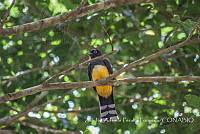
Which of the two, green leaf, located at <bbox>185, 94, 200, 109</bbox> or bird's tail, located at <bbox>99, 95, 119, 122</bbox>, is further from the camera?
bird's tail, located at <bbox>99, 95, 119, 122</bbox>

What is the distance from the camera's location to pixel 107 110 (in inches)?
213

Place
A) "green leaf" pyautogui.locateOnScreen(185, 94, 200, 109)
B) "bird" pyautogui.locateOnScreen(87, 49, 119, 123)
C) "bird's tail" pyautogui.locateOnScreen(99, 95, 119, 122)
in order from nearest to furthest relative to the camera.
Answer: "green leaf" pyautogui.locateOnScreen(185, 94, 200, 109)
"bird's tail" pyautogui.locateOnScreen(99, 95, 119, 122)
"bird" pyautogui.locateOnScreen(87, 49, 119, 123)

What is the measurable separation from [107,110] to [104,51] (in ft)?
5.30

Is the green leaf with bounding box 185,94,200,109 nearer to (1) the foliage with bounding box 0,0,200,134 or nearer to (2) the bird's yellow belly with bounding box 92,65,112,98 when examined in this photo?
(1) the foliage with bounding box 0,0,200,134

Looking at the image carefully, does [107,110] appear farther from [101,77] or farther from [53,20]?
[53,20]

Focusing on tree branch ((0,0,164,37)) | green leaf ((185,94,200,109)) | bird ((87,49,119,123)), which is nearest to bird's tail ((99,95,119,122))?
bird ((87,49,119,123))

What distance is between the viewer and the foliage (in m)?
5.29

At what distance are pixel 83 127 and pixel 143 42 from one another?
3.00 metres

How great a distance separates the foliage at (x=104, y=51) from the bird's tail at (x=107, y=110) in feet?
0.41

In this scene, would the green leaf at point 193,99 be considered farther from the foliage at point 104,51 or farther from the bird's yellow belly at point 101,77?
the bird's yellow belly at point 101,77

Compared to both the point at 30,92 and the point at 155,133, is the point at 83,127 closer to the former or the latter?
the point at 30,92

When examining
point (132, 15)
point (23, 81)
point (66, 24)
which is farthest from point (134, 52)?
point (23, 81)

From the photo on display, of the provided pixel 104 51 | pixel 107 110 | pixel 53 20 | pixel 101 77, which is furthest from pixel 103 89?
pixel 53 20

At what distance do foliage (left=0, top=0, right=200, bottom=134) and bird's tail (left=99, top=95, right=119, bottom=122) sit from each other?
4.9 inches
